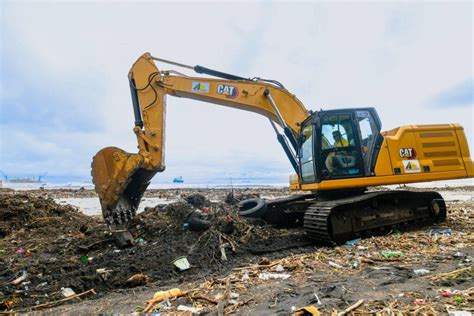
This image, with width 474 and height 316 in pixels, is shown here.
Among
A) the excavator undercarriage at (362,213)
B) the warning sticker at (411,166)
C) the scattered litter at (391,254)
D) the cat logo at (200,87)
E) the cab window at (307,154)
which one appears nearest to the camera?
the scattered litter at (391,254)

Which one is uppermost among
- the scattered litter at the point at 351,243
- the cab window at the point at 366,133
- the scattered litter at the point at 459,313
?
the cab window at the point at 366,133

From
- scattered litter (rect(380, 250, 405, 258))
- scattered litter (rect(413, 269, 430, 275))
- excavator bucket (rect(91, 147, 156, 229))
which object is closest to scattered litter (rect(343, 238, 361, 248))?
scattered litter (rect(380, 250, 405, 258))

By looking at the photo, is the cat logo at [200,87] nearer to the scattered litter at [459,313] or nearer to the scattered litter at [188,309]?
the scattered litter at [188,309]

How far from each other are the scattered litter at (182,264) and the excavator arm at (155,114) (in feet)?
6.38

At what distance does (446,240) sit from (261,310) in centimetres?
384

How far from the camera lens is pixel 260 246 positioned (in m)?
5.29

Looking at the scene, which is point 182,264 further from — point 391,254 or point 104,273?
point 391,254

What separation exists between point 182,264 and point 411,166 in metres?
4.60

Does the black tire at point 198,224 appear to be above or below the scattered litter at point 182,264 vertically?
above

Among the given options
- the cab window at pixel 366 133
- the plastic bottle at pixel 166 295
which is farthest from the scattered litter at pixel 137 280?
the cab window at pixel 366 133

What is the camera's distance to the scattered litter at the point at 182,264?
431cm

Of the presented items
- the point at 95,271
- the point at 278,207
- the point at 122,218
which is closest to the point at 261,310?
the point at 95,271

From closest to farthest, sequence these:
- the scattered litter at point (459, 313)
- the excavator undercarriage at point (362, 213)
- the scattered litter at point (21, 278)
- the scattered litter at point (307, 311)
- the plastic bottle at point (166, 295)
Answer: the scattered litter at point (459, 313) → the scattered litter at point (307, 311) → the plastic bottle at point (166, 295) → the scattered litter at point (21, 278) → the excavator undercarriage at point (362, 213)

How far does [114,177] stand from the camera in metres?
5.70
